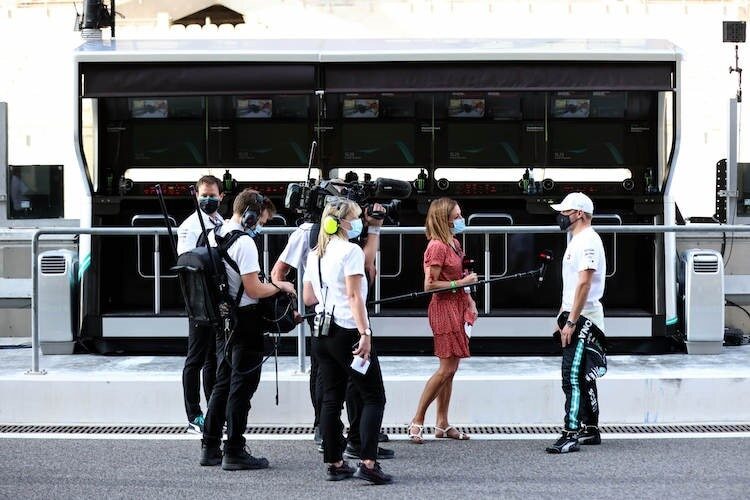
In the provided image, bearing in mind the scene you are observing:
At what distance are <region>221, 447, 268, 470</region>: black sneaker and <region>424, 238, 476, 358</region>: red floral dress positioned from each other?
60.3 inches

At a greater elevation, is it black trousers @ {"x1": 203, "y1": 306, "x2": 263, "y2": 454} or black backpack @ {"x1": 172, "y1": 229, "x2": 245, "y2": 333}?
black backpack @ {"x1": 172, "y1": 229, "x2": 245, "y2": 333}

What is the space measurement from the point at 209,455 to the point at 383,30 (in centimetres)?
1338

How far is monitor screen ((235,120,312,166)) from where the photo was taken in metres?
12.2

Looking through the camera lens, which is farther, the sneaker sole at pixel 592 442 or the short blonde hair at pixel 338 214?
the sneaker sole at pixel 592 442

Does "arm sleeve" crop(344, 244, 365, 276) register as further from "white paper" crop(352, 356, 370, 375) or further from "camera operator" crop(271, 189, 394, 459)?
"camera operator" crop(271, 189, 394, 459)

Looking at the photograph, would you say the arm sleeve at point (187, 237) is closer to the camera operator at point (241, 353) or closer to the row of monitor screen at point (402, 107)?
the camera operator at point (241, 353)

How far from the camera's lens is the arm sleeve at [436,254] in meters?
8.51

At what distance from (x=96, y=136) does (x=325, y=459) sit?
577 centimetres

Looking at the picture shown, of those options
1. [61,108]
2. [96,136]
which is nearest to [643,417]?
[96,136]

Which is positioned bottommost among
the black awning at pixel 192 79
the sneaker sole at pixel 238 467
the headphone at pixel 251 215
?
the sneaker sole at pixel 238 467

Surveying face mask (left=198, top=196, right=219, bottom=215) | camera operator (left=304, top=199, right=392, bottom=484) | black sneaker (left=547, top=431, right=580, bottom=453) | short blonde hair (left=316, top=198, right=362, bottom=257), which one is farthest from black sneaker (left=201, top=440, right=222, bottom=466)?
black sneaker (left=547, top=431, right=580, bottom=453)

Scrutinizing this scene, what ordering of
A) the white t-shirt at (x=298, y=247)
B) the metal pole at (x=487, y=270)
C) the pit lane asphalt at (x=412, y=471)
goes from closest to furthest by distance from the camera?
the pit lane asphalt at (x=412, y=471) < the white t-shirt at (x=298, y=247) < the metal pole at (x=487, y=270)

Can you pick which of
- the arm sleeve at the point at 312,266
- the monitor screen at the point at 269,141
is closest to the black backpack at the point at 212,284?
the arm sleeve at the point at 312,266

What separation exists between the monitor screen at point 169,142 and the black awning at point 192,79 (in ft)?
2.83
